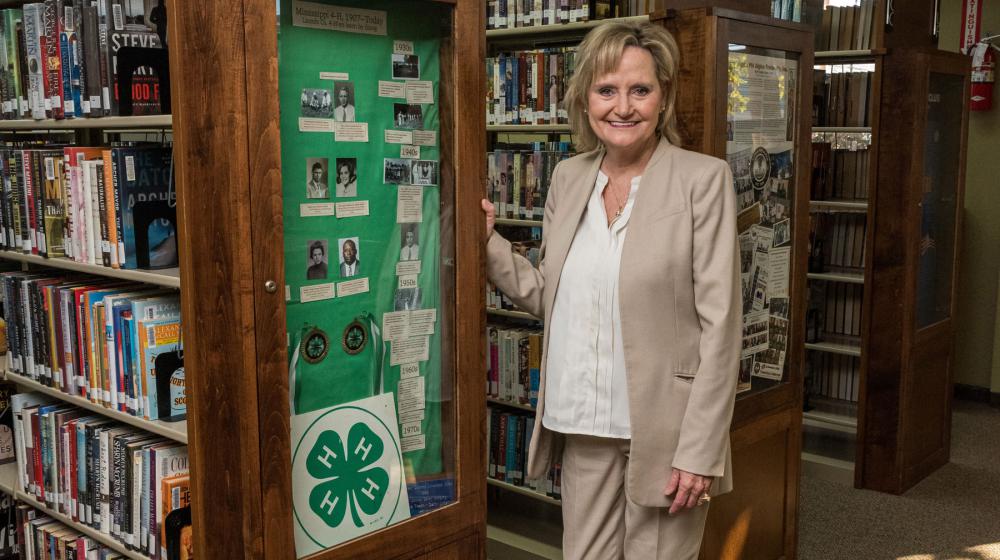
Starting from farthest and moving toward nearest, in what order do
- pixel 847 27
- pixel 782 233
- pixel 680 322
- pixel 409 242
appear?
pixel 847 27
pixel 782 233
pixel 409 242
pixel 680 322

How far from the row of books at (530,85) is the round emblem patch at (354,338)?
182cm

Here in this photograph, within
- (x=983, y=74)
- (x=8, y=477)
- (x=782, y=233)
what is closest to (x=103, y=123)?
(x=8, y=477)

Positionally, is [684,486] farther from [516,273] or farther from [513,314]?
[513,314]

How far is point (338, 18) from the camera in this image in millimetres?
1935

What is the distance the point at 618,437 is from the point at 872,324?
2633 millimetres

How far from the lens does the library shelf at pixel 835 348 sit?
177 inches

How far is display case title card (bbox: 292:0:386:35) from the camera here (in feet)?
6.08

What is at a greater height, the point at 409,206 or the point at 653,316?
the point at 409,206

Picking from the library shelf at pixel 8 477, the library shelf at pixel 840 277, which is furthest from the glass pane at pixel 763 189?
the library shelf at pixel 8 477

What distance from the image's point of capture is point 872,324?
4.21 metres

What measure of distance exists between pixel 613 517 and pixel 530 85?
7.14 feet

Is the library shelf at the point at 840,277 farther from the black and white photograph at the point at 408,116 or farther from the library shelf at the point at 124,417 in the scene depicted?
the library shelf at the point at 124,417

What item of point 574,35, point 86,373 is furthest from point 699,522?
point 574,35

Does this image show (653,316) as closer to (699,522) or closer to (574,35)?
(699,522)
